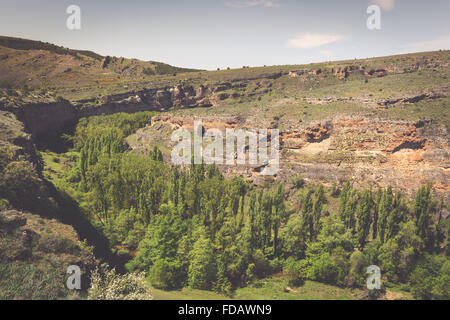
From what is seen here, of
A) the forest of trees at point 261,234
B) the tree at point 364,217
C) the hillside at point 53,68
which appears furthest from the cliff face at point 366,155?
the hillside at point 53,68

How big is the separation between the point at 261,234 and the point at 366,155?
26.8m

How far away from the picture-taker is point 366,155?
55125 millimetres

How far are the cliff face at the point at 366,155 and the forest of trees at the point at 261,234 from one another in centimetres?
394

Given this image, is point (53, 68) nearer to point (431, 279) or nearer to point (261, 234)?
point (261, 234)

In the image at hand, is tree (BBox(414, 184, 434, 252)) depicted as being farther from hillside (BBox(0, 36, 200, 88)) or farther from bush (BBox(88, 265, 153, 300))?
hillside (BBox(0, 36, 200, 88))

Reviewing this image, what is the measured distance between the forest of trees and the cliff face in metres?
3.94

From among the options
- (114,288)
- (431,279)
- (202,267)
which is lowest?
(431,279)

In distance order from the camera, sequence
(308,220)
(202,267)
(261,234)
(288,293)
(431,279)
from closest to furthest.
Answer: (202,267), (431,279), (288,293), (261,234), (308,220)

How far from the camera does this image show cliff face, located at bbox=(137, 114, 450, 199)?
49500 mm

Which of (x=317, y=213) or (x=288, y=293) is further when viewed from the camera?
(x=317, y=213)

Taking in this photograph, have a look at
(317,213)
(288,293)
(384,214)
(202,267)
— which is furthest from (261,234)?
(384,214)

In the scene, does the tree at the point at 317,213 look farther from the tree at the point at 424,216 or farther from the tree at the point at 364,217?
the tree at the point at 424,216

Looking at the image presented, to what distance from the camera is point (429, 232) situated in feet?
137
